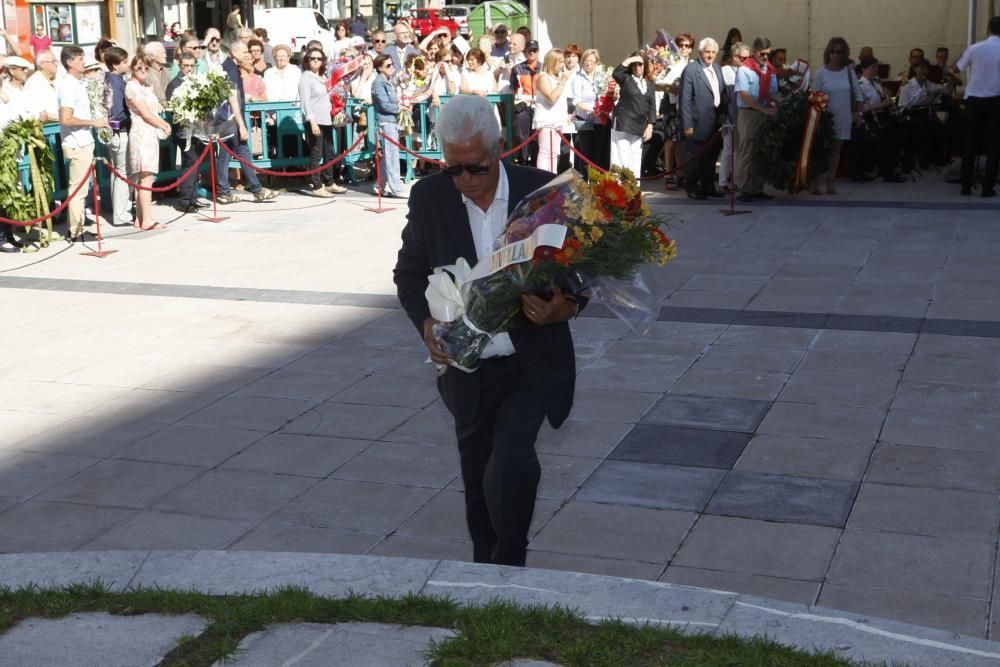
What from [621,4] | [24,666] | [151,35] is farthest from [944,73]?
[151,35]

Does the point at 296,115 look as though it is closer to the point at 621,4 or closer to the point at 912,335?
the point at 621,4

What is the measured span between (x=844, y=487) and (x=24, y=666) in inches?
150

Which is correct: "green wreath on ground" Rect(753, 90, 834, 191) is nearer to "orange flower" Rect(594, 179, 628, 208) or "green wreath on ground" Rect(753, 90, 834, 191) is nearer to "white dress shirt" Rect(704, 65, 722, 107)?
"white dress shirt" Rect(704, 65, 722, 107)

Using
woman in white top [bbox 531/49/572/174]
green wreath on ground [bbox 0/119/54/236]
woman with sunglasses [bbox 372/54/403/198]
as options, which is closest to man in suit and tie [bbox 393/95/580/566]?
green wreath on ground [bbox 0/119/54/236]

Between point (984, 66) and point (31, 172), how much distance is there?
10524 mm

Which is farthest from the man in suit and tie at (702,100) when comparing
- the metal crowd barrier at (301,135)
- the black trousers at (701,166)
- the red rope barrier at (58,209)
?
the red rope barrier at (58,209)

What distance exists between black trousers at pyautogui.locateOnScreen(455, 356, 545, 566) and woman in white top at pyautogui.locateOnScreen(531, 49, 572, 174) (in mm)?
11892

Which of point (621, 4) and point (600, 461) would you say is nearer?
point (600, 461)

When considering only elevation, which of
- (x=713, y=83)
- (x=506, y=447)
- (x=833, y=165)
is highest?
(x=713, y=83)

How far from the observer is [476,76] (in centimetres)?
1752

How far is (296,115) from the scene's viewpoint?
17.5 m

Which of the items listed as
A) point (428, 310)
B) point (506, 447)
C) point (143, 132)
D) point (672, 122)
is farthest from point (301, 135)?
point (506, 447)

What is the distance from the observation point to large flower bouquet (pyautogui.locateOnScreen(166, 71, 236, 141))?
14867 millimetres

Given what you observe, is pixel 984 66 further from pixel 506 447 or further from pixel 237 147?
pixel 506 447
